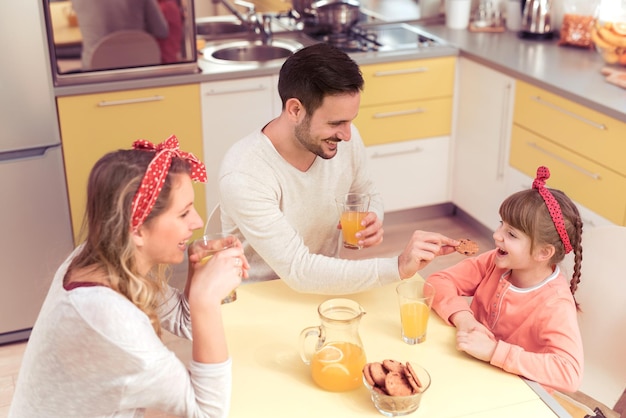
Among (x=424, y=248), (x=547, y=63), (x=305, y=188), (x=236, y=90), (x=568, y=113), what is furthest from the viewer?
(x=547, y=63)

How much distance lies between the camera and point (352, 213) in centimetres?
203

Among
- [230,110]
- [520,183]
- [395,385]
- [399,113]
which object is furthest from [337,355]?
[399,113]

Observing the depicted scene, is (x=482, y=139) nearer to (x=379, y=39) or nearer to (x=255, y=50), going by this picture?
(x=379, y=39)

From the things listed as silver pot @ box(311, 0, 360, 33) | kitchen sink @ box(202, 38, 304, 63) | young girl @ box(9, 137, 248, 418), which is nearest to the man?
young girl @ box(9, 137, 248, 418)

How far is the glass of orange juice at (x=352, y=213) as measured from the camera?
2.02m

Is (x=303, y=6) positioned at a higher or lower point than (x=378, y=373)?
higher

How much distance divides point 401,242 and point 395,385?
2.36m

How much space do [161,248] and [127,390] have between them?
0.84ft

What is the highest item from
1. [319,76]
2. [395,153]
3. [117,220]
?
[319,76]

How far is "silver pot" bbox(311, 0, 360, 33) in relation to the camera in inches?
148

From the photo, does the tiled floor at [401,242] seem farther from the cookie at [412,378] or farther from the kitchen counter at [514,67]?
the cookie at [412,378]

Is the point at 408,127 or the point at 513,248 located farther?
the point at 408,127

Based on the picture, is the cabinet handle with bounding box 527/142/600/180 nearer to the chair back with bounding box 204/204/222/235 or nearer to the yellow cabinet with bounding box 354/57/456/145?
the yellow cabinet with bounding box 354/57/456/145

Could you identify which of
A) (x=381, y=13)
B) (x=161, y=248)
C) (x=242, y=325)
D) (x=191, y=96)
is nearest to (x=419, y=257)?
(x=242, y=325)
